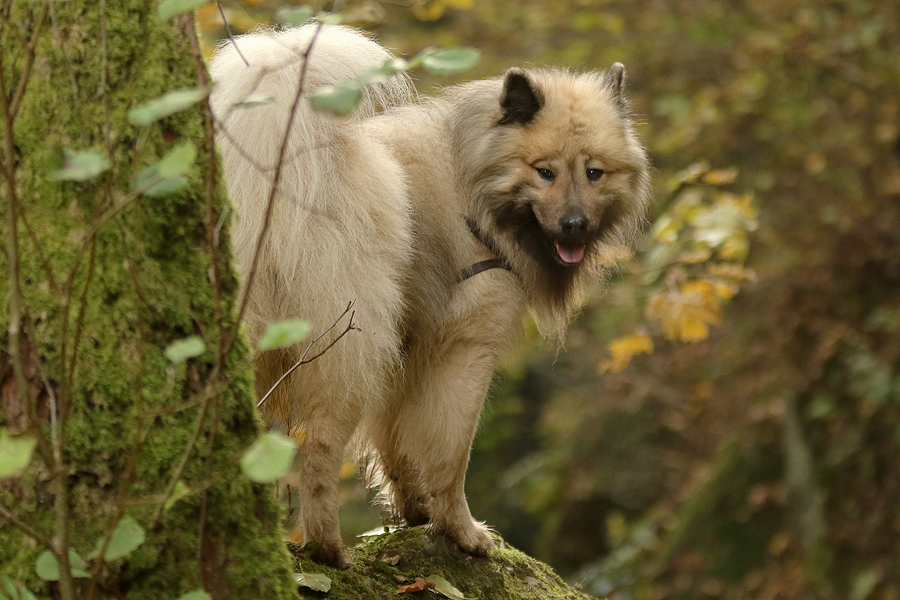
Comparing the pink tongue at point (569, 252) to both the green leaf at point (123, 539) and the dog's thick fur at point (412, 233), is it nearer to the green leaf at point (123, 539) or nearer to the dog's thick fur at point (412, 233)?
the dog's thick fur at point (412, 233)

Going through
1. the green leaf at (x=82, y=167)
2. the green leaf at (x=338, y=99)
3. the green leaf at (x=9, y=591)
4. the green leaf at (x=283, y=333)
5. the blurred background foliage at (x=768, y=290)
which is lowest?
the blurred background foliage at (x=768, y=290)

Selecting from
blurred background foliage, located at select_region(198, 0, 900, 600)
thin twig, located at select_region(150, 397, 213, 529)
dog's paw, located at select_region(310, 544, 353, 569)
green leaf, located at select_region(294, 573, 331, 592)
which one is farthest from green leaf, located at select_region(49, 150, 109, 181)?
blurred background foliage, located at select_region(198, 0, 900, 600)

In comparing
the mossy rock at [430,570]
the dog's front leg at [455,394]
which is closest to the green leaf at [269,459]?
the mossy rock at [430,570]

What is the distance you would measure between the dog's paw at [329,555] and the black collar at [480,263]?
110 cm

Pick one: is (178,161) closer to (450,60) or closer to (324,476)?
(450,60)

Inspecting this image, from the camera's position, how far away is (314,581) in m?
2.63

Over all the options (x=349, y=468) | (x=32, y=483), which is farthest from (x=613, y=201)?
(x=32, y=483)

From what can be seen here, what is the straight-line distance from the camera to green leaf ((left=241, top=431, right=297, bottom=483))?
4.39 ft

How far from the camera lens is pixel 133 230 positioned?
189cm

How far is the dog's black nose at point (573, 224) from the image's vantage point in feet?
11.3

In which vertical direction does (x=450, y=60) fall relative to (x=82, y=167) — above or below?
above

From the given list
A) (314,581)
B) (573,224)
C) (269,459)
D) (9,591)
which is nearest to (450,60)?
(269,459)

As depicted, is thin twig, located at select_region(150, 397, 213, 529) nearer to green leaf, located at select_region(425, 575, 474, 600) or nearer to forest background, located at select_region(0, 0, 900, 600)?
green leaf, located at select_region(425, 575, 474, 600)

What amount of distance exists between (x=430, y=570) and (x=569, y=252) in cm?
133
